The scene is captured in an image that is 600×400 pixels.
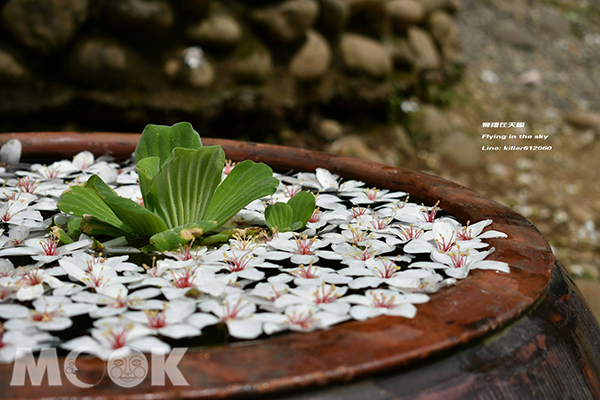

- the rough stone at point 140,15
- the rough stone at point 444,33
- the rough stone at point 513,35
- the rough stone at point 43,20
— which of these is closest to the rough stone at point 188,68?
the rough stone at point 140,15

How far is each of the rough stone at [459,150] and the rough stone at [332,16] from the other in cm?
117

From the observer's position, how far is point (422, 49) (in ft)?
13.9

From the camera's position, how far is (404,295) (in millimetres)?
723

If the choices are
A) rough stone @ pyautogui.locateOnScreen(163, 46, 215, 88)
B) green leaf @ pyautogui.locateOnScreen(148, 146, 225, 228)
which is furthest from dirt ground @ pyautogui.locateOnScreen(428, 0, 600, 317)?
green leaf @ pyautogui.locateOnScreen(148, 146, 225, 228)

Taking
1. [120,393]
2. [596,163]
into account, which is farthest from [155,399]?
[596,163]

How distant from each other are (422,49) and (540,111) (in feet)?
4.46

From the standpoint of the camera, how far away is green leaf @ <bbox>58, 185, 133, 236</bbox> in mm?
929

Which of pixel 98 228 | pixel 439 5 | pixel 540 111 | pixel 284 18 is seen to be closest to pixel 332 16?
pixel 284 18

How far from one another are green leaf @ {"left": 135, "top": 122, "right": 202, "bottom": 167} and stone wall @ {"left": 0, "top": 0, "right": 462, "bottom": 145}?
5.65ft

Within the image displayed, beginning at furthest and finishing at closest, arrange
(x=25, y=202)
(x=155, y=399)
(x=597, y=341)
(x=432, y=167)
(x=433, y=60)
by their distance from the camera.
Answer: (x=433, y=60) < (x=432, y=167) < (x=25, y=202) < (x=597, y=341) < (x=155, y=399)

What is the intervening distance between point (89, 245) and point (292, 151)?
59 centimetres

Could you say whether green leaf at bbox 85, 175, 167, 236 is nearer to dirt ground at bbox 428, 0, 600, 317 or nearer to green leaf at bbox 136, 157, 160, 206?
green leaf at bbox 136, 157, 160, 206

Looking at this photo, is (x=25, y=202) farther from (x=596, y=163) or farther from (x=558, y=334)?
(x=596, y=163)

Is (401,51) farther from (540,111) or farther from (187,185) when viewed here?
(187,185)
